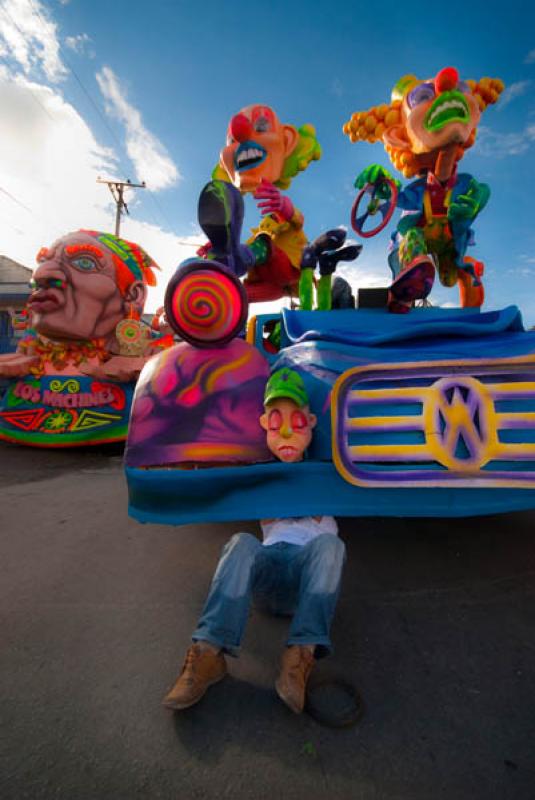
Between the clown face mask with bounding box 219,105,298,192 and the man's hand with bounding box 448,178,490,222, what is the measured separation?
1776 mm

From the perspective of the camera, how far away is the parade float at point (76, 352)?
5.12 meters

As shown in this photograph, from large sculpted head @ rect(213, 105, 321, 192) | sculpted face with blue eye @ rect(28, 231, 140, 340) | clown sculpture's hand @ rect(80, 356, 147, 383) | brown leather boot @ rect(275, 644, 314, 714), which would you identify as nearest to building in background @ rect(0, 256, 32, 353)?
sculpted face with blue eye @ rect(28, 231, 140, 340)

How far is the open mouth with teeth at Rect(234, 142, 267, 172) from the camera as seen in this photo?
3.74 meters

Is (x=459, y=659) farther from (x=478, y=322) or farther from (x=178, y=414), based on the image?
(x=478, y=322)

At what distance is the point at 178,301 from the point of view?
4.91ft

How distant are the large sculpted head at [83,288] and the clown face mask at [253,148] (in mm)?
2479

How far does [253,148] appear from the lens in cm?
375

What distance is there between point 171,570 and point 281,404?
96 cm

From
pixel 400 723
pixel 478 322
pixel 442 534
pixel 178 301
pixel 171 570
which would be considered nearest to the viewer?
pixel 400 723

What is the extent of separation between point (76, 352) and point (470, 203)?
5021 millimetres

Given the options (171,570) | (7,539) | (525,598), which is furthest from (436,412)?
(7,539)

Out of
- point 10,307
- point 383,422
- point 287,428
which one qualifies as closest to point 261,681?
point 287,428

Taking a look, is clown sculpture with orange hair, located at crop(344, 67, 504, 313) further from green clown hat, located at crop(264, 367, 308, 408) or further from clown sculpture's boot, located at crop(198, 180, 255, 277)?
green clown hat, located at crop(264, 367, 308, 408)

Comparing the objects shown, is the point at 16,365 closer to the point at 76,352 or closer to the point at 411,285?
the point at 76,352
